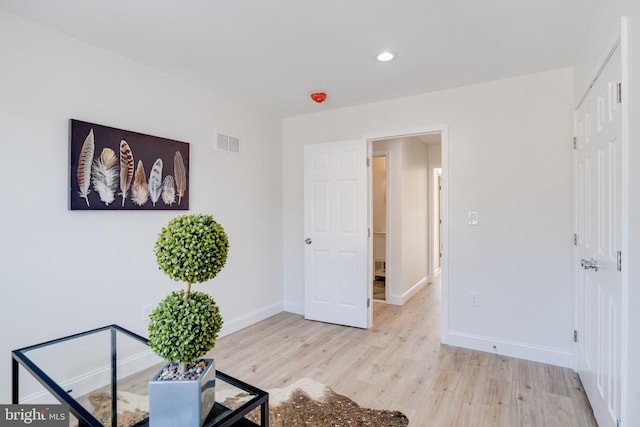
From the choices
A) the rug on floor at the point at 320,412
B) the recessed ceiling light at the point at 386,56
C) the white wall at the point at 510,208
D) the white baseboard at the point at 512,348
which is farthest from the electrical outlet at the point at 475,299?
the recessed ceiling light at the point at 386,56

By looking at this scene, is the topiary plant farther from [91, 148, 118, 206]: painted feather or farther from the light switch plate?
the light switch plate

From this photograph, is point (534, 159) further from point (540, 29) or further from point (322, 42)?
point (322, 42)

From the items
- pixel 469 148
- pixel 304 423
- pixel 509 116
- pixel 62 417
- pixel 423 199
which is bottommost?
pixel 304 423

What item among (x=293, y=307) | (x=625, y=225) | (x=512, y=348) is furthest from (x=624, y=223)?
(x=293, y=307)

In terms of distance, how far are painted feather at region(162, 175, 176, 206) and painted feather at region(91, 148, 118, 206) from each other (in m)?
0.39

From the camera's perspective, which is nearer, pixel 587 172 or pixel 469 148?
pixel 587 172

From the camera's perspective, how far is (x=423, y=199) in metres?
5.55

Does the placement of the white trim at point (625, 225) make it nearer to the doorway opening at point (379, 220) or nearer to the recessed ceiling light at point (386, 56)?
the recessed ceiling light at point (386, 56)

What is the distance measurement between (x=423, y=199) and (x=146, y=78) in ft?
14.1

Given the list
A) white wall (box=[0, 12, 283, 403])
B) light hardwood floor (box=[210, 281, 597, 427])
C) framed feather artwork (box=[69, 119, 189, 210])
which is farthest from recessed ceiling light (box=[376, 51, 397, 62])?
light hardwood floor (box=[210, 281, 597, 427])

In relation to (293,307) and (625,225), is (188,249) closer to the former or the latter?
(625,225)

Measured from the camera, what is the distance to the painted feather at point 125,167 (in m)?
2.45

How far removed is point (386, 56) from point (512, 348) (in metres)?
2.61

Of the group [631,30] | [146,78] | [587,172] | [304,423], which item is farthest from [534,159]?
[146,78]
